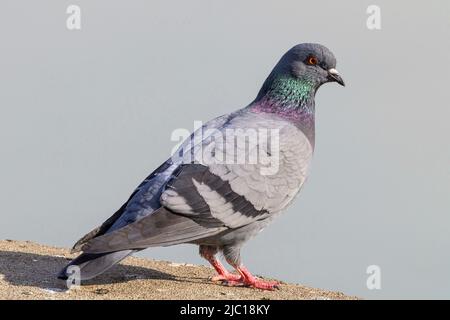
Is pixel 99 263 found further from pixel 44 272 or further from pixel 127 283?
pixel 44 272

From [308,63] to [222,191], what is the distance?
2303mm

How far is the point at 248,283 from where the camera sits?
30.2ft

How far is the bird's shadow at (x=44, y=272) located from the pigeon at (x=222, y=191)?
0.50m

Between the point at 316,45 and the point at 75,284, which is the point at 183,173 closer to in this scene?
the point at 75,284

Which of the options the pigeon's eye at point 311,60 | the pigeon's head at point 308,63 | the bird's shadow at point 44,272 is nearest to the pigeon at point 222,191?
the pigeon's head at point 308,63

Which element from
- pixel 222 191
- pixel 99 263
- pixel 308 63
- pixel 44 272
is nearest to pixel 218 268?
pixel 222 191

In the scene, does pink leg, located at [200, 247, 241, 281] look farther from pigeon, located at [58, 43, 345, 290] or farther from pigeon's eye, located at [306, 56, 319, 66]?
pigeon's eye, located at [306, 56, 319, 66]

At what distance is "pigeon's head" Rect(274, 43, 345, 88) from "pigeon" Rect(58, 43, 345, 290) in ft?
0.59

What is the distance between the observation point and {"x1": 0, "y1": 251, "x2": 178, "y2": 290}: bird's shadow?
8695 mm

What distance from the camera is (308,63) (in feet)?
33.3

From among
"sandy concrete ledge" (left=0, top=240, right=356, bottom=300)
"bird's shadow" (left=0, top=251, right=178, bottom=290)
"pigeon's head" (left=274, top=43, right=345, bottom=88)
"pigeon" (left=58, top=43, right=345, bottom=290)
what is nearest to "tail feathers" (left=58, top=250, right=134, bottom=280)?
"pigeon" (left=58, top=43, right=345, bottom=290)
